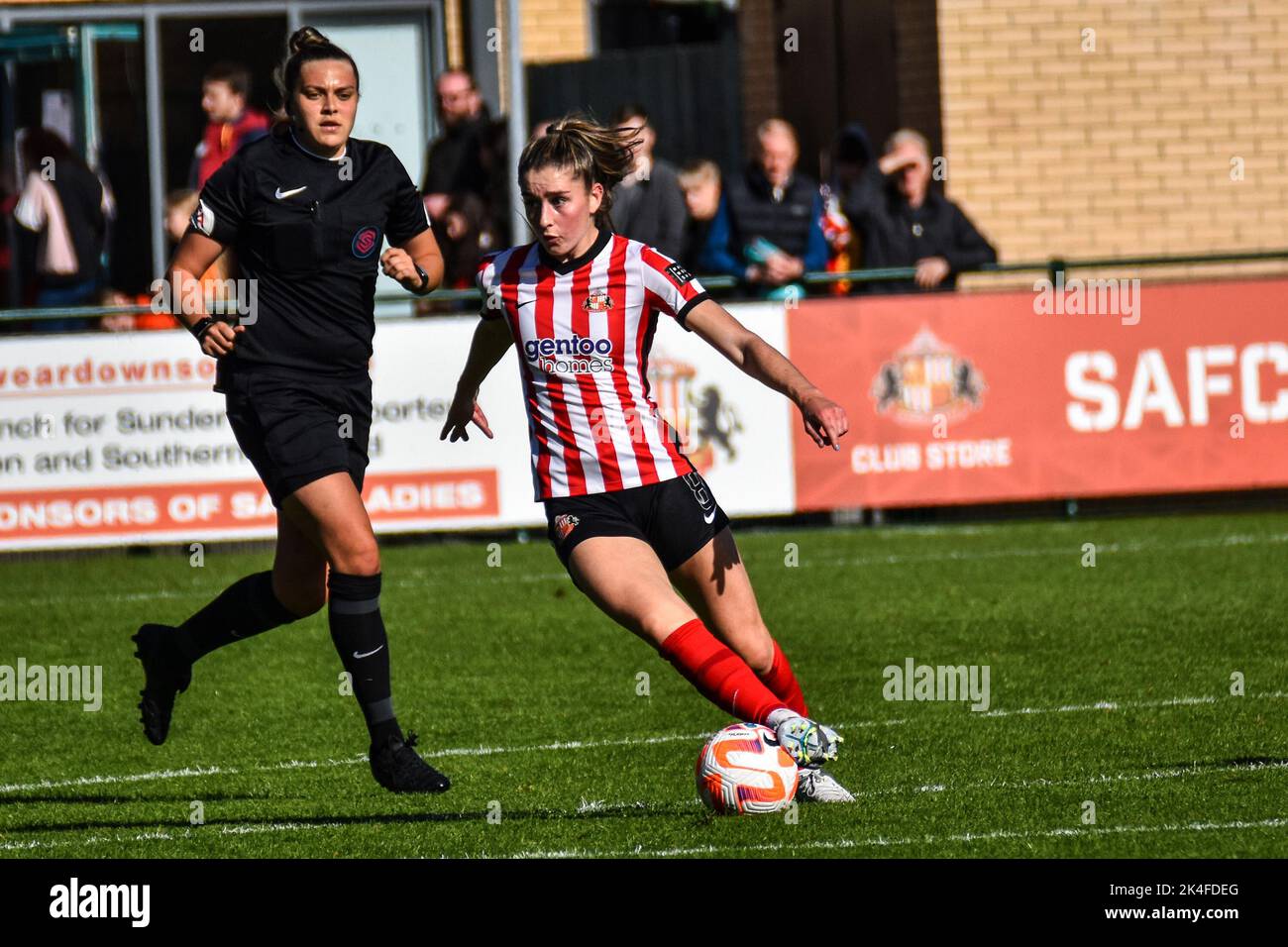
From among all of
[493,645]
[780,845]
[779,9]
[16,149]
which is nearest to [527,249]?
[780,845]

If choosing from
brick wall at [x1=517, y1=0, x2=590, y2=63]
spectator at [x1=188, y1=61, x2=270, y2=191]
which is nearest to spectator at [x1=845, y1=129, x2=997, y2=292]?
spectator at [x1=188, y1=61, x2=270, y2=191]

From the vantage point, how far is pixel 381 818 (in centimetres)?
650

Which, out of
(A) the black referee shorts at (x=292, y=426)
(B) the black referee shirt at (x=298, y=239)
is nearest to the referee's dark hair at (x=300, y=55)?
(B) the black referee shirt at (x=298, y=239)

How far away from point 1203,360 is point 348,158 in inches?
329

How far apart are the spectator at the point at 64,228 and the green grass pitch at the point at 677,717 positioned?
2.89m

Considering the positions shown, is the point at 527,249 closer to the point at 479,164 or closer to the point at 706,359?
the point at 706,359

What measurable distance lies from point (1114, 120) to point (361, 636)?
1250cm

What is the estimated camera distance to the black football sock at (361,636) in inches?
263

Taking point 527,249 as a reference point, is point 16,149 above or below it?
above

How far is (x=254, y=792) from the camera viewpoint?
7.05m

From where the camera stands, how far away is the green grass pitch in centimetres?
612

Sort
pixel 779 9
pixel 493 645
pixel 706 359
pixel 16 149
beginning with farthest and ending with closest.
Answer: pixel 779 9 → pixel 16 149 → pixel 706 359 → pixel 493 645

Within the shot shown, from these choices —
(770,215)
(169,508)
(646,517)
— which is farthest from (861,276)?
(646,517)

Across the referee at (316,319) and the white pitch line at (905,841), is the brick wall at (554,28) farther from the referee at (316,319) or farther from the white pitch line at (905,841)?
the white pitch line at (905,841)
